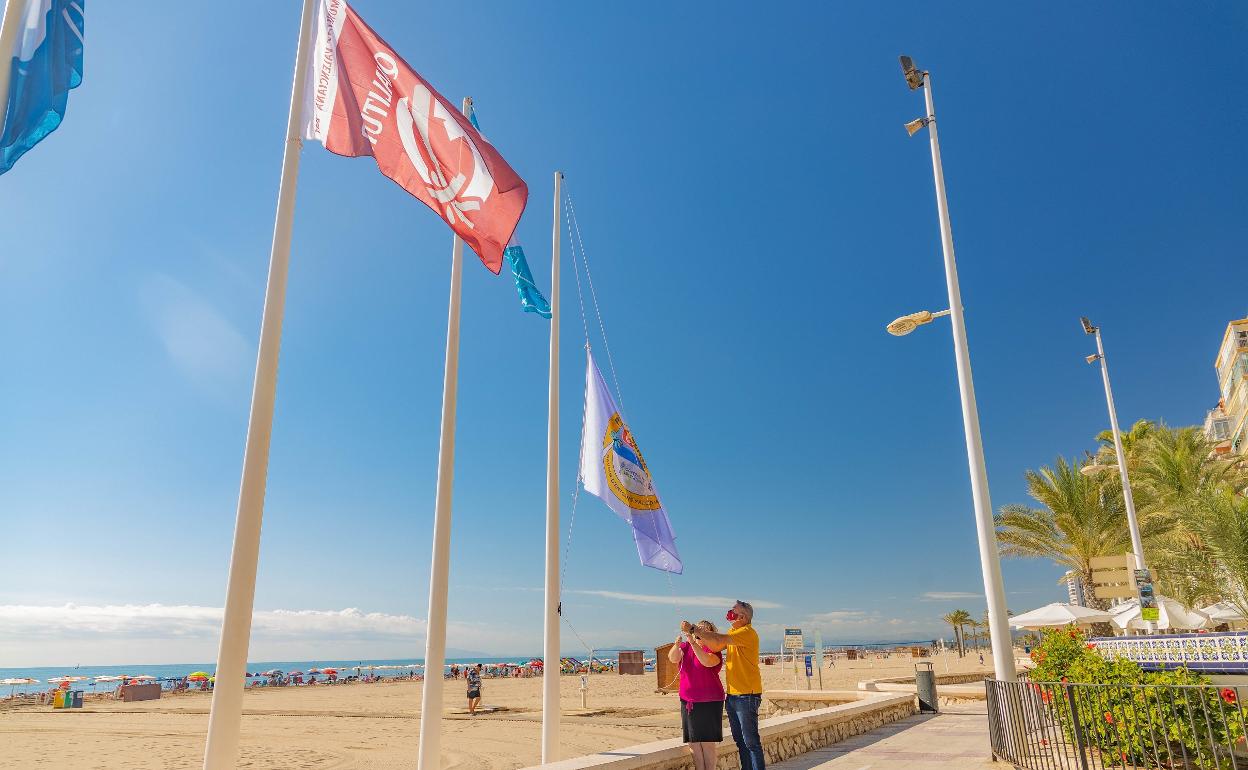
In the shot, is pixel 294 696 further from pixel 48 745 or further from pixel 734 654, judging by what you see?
pixel 734 654

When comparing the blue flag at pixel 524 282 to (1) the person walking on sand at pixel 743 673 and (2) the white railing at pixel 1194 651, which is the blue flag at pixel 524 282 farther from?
(2) the white railing at pixel 1194 651

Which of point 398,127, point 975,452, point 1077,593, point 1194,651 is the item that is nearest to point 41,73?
point 398,127

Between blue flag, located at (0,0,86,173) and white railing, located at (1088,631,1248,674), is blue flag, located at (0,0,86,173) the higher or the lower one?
the higher one

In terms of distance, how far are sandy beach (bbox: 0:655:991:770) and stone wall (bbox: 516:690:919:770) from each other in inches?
203

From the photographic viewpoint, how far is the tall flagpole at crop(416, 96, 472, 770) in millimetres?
7004

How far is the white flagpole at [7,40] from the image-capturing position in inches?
197

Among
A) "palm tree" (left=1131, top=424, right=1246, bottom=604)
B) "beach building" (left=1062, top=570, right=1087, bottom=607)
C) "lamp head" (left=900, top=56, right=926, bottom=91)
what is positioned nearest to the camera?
"lamp head" (left=900, top=56, right=926, bottom=91)

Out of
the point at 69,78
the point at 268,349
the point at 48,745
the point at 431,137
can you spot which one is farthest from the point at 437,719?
the point at 48,745

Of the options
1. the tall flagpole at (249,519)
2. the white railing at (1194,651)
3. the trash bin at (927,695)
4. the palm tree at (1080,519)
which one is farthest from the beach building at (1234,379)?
the tall flagpole at (249,519)

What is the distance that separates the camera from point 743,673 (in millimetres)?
6898

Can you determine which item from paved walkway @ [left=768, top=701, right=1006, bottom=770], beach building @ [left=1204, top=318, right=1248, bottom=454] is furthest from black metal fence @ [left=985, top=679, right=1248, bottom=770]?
beach building @ [left=1204, top=318, right=1248, bottom=454]

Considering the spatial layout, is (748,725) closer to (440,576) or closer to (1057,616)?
(440,576)

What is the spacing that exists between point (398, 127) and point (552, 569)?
17.4ft

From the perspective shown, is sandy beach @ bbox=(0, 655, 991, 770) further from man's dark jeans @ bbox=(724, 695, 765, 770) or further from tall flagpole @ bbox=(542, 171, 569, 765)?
man's dark jeans @ bbox=(724, 695, 765, 770)
